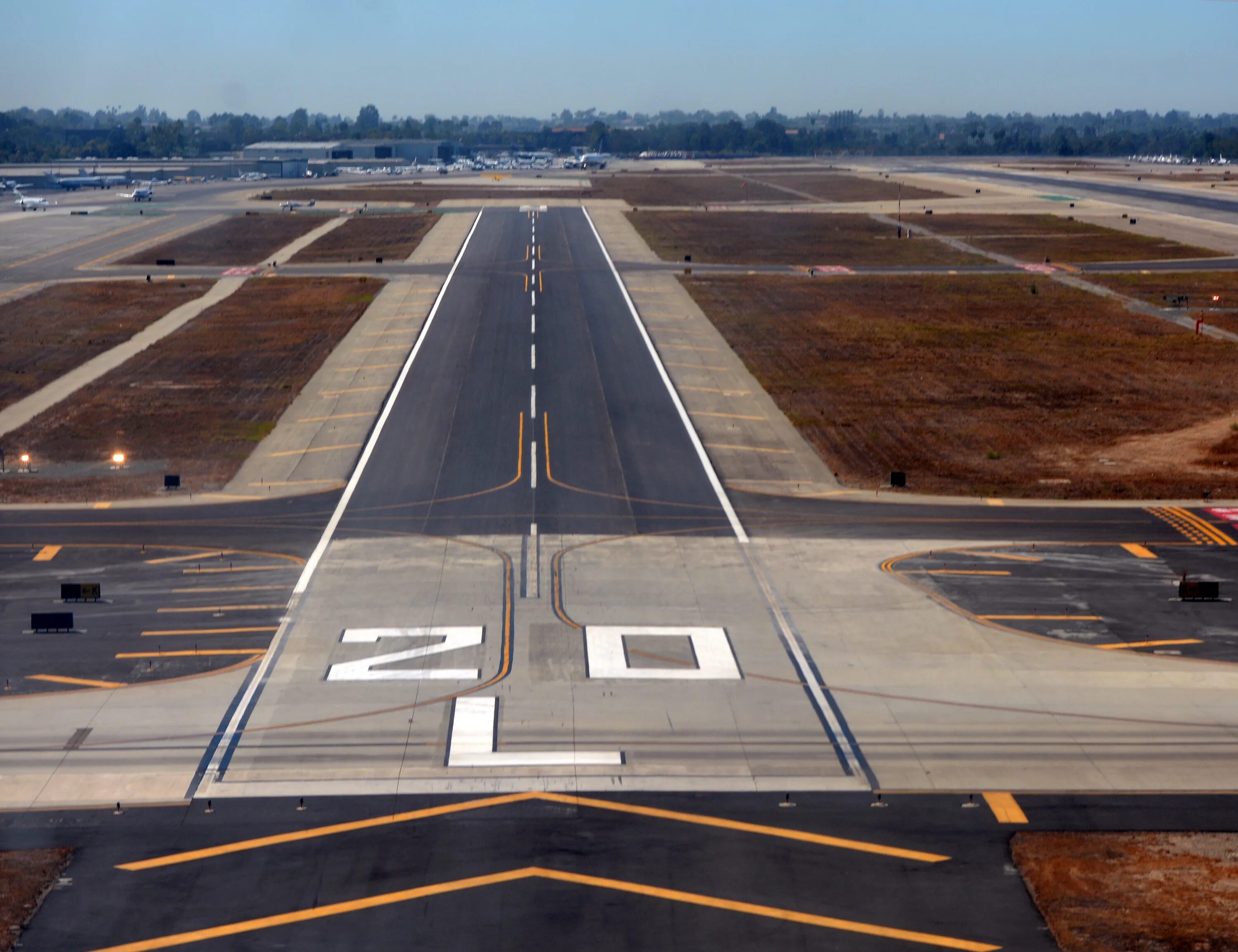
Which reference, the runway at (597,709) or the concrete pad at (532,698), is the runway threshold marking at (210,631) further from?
the concrete pad at (532,698)

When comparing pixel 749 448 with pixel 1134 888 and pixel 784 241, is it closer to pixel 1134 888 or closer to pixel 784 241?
pixel 1134 888

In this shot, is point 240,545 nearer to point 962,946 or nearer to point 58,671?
point 58,671

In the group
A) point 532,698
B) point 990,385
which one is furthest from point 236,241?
point 532,698

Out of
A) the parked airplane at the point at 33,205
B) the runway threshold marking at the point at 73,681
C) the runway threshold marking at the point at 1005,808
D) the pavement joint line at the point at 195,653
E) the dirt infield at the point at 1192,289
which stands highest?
the parked airplane at the point at 33,205

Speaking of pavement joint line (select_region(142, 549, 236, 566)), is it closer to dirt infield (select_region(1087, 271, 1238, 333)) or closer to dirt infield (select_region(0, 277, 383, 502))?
dirt infield (select_region(0, 277, 383, 502))

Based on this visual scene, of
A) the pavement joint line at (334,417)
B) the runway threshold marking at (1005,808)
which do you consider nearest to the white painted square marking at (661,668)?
the runway threshold marking at (1005,808)

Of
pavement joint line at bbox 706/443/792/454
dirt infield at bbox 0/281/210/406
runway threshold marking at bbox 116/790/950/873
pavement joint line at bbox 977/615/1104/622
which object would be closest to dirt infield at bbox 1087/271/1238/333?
pavement joint line at bbox 706/443/792/454

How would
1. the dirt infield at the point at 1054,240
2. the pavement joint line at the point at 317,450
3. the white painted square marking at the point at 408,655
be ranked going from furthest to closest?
the dirt infield at the point at 1054,240 → the pavement joint line at the point at 317,450 → the white painted square marking at the point at 408,655

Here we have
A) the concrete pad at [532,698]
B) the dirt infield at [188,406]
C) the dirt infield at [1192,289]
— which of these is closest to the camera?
the concrete pad at [532,698]
